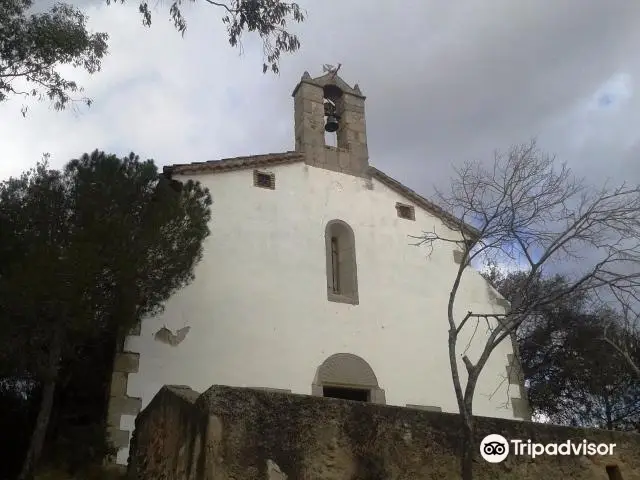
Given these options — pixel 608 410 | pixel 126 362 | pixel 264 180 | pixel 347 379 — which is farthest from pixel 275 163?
pixel 608 410

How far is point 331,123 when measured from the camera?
14.8 m

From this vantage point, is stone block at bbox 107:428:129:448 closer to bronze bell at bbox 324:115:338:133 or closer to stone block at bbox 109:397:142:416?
stone block at bbox 109:397:142:416

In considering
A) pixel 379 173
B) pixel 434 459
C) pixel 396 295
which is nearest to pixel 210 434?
pixel 434 459

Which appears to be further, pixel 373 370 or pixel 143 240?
pixel 373 370

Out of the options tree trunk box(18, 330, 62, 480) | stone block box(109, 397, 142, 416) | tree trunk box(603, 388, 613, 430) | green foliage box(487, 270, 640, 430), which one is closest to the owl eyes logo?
tree trunk box(18, 330, 62, 480)

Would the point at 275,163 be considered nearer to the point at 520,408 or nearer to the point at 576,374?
the point at 520,408

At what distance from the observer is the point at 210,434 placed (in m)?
5.09

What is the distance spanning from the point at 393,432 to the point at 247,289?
6025 millimetres

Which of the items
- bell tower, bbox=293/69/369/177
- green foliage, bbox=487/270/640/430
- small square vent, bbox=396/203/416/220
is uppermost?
bell tower, bbox=293/69/369/177

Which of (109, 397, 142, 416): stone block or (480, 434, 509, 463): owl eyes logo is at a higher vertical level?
(109, 397, 142, 416): stone block

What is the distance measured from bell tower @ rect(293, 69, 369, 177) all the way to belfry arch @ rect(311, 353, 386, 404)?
4318 millimetres

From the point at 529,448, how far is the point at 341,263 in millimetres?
6838

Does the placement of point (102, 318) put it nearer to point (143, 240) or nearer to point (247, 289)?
point (143, 240)

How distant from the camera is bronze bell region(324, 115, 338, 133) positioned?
14.8 metres
